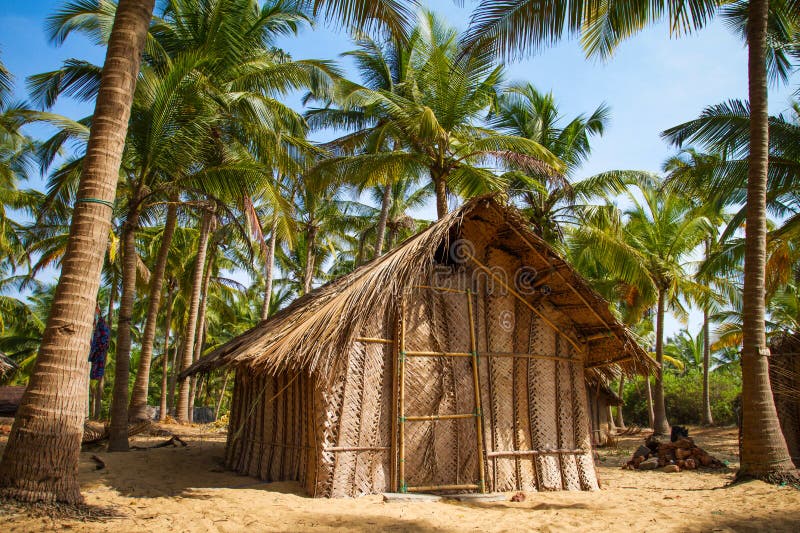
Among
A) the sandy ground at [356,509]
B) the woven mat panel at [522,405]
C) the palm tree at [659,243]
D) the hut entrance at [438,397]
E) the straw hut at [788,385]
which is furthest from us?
the palm tree at [659,243]

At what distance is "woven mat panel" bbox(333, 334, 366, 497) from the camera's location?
626 centimetres

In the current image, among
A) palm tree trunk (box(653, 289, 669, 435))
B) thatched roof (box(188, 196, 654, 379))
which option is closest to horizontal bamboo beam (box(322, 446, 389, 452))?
thatched roof (box(188, 196, 654, 379))

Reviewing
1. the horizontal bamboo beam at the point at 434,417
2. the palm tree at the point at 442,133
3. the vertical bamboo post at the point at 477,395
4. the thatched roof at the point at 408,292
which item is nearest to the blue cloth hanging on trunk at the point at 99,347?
the thatched roof at the point at 408,292

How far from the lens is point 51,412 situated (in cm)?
457

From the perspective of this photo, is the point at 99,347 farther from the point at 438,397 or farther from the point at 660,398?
the point at 660,398

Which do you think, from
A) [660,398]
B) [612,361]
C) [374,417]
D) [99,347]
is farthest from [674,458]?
[99,347]

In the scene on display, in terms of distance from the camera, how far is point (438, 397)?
6.98 metres

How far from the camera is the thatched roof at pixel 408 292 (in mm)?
6246

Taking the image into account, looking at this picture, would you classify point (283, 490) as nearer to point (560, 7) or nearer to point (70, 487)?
point (70, 487)

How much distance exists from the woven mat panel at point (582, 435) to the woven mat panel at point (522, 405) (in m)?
0.77

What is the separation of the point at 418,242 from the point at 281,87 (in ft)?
23.2

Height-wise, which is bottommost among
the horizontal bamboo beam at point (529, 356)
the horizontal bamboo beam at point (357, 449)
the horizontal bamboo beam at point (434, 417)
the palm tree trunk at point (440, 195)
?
the horizontal bamboo beam at point (357, 449)

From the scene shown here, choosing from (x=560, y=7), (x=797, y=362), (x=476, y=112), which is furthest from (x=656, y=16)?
(x=797, y=362)

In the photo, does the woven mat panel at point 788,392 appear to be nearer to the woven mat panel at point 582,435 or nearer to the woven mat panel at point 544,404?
the woven mat panel at point 582,435
